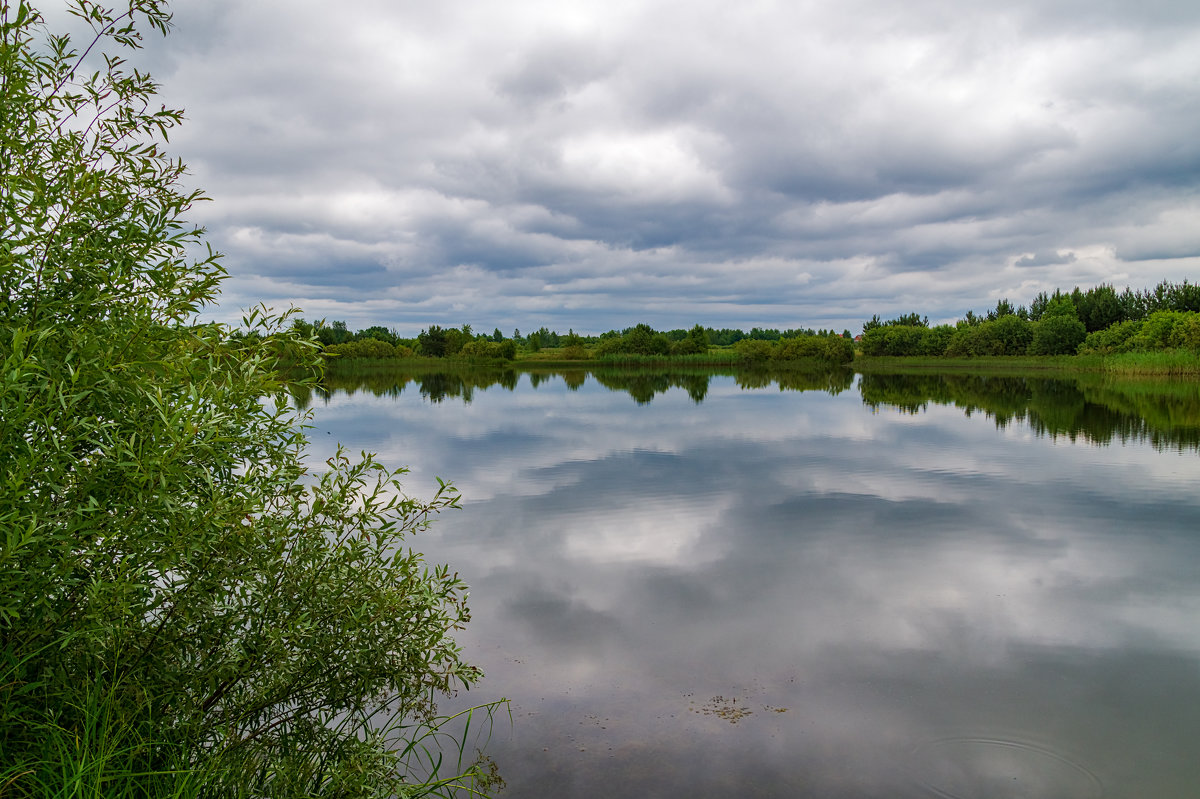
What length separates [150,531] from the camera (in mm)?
3551

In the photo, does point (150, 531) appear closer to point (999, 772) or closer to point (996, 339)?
point (999, 772)

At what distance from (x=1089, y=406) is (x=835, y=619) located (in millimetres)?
34569

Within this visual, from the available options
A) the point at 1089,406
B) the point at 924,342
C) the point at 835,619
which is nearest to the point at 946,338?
the point at 924,342

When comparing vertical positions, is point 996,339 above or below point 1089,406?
above

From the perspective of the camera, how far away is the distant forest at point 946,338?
285ft

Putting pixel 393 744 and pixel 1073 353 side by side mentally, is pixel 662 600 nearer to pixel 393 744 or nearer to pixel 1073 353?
pixel 393 744

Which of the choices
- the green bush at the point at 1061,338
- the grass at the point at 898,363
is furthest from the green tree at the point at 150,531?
the green bush at the point at 1061,338

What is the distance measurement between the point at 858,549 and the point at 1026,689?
192 inches

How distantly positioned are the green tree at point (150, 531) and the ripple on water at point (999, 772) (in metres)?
4.03

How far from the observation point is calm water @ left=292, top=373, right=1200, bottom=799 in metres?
5.75

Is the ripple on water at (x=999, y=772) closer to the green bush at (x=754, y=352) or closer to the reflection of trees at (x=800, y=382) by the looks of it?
the reflection of trees at (x=800, y=382)

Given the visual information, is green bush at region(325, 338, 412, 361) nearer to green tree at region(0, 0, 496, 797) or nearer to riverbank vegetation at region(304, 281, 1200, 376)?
riverbank vegetation at region(304, 281, 1200, 376)

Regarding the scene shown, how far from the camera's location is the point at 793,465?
66.0 feet

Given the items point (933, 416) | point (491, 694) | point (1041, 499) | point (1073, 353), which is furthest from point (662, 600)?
point (1073, 353)
